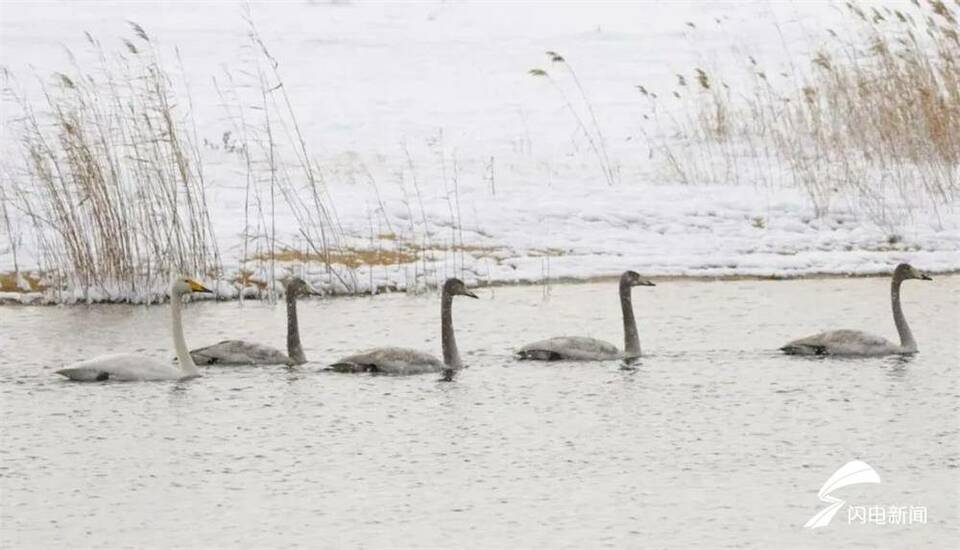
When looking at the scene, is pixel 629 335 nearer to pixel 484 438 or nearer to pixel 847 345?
pixel 847 345

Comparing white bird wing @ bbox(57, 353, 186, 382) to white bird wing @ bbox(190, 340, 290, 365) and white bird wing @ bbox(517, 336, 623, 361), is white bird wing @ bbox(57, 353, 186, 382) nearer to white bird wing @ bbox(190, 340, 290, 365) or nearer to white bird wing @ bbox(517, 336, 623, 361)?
white bird wing @ bbox(190, 340, 290, 365)

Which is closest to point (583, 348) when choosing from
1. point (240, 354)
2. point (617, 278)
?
point (240, 354)

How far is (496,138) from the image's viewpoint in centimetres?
2408

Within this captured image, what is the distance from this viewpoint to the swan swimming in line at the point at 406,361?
40.8ft

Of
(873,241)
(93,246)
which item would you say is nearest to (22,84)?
(93,246)

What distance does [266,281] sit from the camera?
55.1ft

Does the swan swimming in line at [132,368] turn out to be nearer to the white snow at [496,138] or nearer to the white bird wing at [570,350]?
the white bird wing at [570,350]

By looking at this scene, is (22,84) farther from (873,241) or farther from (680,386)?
(680,386)

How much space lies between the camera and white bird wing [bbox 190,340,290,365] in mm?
A: 12867

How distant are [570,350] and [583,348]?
0.15m

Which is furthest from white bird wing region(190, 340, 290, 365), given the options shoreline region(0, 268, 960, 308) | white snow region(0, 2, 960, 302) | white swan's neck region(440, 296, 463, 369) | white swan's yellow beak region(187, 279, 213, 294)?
shoreline region(0, 268, 960, 308)

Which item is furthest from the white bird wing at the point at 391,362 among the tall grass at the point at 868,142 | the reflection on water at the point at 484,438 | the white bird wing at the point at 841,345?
the tall grass at the point at 868,142

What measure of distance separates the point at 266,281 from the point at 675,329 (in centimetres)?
433

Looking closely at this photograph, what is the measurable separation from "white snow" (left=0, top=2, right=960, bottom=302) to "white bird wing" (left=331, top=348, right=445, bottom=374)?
403 centimetres
